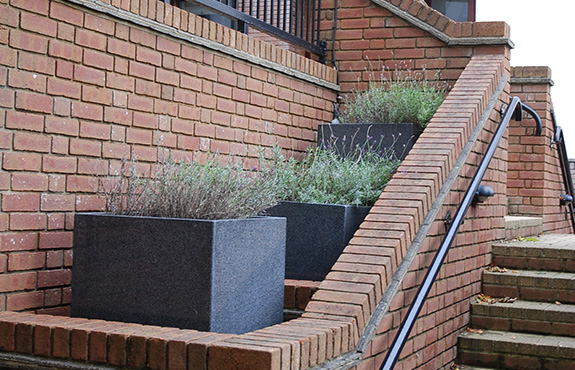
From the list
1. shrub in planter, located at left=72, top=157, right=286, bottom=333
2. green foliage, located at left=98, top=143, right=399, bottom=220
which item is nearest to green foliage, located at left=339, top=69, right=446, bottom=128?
green foliage, located at left=98, top=143, right=399, bottom=220

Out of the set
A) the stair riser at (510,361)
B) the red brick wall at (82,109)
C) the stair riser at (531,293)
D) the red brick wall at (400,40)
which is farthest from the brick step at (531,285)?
the red brick wall at (82,109)

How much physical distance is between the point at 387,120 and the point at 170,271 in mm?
3211

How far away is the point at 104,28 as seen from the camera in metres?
4.07

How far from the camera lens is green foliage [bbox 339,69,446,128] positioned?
6.04 meters

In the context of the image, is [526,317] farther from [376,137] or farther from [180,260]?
[180,260]

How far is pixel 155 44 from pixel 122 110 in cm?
52

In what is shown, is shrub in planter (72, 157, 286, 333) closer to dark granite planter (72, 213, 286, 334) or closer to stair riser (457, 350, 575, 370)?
dark granite planter (72, 213, 286, 334)

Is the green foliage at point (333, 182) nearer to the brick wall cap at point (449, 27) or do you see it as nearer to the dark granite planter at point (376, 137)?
the dark granite planter at point (376, 137)

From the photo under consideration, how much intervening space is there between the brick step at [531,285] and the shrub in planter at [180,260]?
2.55 metres

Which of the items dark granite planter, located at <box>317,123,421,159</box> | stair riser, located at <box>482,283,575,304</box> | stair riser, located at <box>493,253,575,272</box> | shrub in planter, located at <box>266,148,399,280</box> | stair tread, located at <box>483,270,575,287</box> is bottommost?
stair riser, located at <box>482,283,575,304</box>

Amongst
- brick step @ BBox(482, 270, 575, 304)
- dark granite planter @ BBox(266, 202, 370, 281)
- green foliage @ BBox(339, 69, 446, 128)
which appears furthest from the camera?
green foliage @ BBox(339, 69, 446, 128)

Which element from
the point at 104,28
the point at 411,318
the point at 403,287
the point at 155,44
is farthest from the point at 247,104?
the point at 411,318

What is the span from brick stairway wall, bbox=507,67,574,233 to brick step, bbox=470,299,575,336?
314cm

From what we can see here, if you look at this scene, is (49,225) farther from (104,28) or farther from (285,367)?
(285,367)
